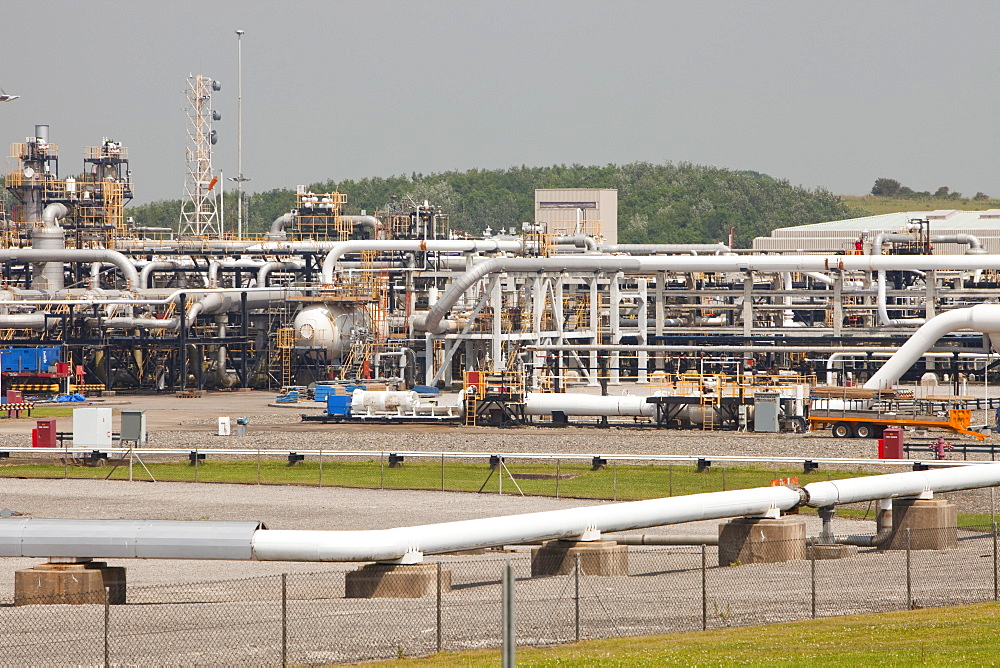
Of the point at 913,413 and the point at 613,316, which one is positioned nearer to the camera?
the point at 913,413

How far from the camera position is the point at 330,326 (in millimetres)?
81062

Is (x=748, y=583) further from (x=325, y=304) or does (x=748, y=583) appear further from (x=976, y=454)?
(x=325, y=304)

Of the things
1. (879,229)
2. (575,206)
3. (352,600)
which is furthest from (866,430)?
(879,229)

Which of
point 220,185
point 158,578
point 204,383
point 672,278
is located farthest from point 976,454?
point 220,185

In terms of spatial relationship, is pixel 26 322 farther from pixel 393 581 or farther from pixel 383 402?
pixel 393 581

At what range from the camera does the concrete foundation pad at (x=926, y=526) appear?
29.6 metres

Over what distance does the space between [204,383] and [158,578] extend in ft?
195

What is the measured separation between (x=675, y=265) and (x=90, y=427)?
4261 centimetres

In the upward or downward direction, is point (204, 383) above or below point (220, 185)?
below

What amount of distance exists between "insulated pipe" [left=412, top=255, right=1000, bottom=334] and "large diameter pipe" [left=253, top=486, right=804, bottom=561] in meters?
46.7

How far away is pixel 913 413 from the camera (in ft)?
173

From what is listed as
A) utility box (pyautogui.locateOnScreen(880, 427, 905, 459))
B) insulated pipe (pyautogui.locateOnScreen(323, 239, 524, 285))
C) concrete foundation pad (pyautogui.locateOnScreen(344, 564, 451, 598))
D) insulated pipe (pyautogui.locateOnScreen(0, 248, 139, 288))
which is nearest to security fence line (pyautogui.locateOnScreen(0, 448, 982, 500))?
utility box (pyautogui.locateOnScreen(880, 427, 905, 459))

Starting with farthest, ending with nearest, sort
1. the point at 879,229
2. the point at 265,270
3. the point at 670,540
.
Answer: the point at 879,229
the point at 265,270
the point at 670,540

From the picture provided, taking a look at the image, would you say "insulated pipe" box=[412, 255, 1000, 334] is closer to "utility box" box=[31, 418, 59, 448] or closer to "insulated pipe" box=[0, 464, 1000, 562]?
"utility box" box=[31, 418, 59, 448]
